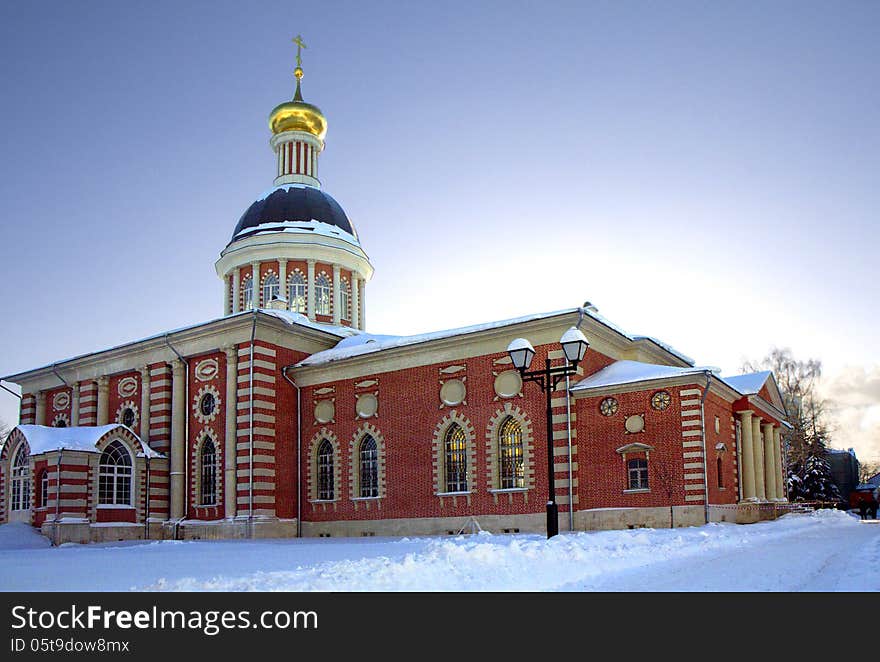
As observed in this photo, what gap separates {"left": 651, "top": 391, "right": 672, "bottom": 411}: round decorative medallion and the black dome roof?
19.6 m

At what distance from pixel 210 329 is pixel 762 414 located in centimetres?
2240

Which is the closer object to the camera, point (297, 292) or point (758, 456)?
point (758, 456)

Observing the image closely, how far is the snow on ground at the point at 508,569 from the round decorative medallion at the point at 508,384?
10.4 meters

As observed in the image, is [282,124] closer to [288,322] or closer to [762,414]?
[288,322]

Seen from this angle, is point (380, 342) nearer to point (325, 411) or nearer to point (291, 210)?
point (325, 411)

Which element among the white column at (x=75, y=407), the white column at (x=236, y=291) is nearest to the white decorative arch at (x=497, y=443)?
the white column at (x=236, y=291)

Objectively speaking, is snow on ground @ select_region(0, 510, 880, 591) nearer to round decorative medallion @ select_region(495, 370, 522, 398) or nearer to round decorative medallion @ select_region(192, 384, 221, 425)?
round decorative medallion @ select_region(495, 370, 522, 398)

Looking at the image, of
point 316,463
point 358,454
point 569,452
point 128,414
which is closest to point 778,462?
Answer: point 569,452

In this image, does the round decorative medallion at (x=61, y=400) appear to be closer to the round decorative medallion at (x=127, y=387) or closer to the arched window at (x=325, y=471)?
the round decorative medallion at (x=127, y=387)

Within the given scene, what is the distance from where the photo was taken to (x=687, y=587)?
10.4 meters

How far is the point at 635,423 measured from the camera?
26891mm

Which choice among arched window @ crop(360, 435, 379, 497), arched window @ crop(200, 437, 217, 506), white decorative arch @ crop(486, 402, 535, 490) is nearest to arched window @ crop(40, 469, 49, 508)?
arched window @ crop(200, 437, 217, 506)

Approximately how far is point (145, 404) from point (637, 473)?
2023cm

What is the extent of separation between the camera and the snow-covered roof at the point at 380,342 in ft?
93.3
